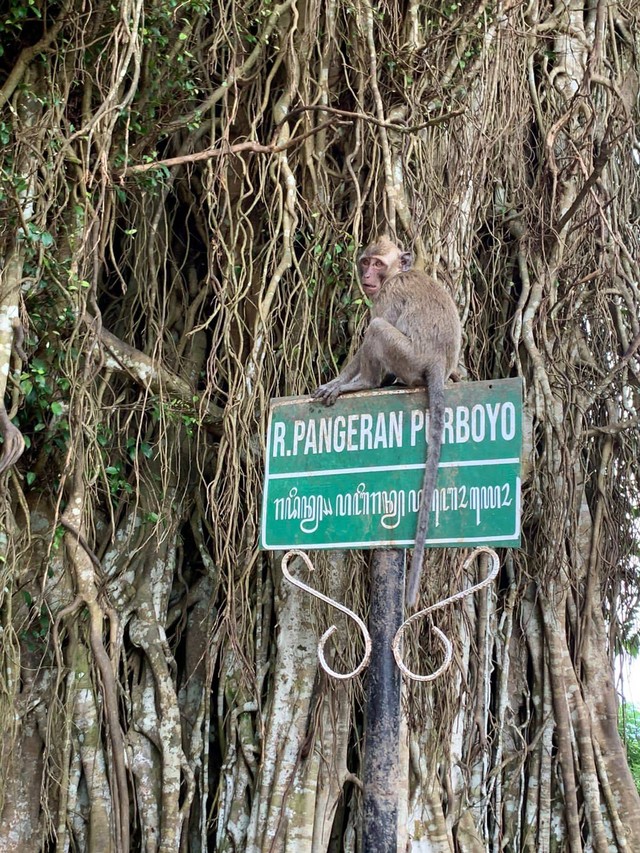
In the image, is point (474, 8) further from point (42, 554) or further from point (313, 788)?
point (313, 788)

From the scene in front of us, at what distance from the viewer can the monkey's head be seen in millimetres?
3361

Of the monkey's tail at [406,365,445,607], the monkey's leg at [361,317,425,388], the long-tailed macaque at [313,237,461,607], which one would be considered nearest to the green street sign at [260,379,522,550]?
the monkey's tail at [406,365,445,607]

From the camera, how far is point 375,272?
3.36 metres

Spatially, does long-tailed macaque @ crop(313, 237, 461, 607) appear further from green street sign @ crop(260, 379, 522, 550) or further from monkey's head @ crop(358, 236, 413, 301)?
green street sign @ crop(260, 379, 522, 550)

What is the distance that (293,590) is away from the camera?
377cm

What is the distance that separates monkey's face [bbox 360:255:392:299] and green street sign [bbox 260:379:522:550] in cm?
129

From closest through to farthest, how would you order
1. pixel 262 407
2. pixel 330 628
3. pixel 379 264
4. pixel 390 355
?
pixel 330 628 < pixel 390 355 < pixel 379 264 < pixel 262 407

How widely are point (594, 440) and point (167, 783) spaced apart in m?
2.35

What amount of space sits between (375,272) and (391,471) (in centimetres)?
150

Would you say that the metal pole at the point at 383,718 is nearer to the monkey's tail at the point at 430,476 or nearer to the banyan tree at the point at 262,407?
the monkey's tail at the point at 430,476

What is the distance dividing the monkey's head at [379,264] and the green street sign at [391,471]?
1.29 metres

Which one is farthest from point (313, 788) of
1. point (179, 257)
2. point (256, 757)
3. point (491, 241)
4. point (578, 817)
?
point (491, 241)

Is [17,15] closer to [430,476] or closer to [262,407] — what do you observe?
[262,407]

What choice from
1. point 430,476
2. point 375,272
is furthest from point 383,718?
point 375,272
